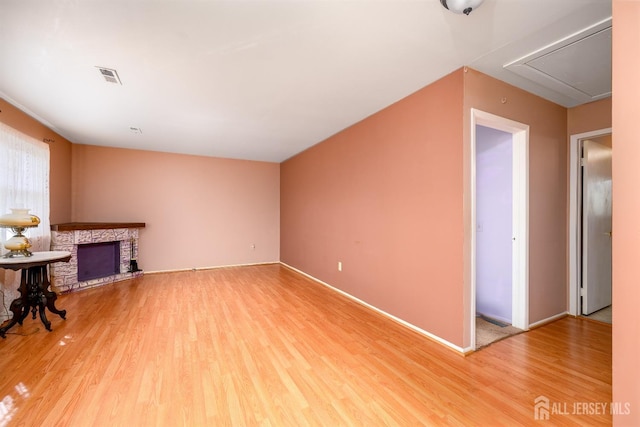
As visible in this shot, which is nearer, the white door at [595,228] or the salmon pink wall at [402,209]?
the salmon pink wall at [402,209]

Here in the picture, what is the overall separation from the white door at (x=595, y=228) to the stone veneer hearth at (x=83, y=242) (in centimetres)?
693

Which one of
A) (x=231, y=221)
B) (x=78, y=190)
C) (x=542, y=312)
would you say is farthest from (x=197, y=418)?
(x=78, y=190)

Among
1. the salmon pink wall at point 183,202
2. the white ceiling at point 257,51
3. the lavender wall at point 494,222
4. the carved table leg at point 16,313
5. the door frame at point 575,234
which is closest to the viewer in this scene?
the white ceiling at point 257,51

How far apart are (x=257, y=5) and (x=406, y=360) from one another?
2807mm

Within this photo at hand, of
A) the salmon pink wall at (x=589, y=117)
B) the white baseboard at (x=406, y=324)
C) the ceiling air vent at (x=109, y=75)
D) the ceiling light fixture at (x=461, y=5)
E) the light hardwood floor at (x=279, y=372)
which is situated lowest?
the light hardwood floor at (x=279, y=372)

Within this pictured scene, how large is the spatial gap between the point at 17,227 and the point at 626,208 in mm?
4880

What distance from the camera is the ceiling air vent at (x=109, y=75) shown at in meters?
2.27

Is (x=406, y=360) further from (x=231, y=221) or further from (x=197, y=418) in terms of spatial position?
(x=231, y=221)

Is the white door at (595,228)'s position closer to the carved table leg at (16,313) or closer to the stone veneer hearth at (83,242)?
the carved table leg at (16,313)

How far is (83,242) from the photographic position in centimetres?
420

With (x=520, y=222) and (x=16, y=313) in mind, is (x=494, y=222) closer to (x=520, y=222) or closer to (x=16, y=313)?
(x=520, y=222)

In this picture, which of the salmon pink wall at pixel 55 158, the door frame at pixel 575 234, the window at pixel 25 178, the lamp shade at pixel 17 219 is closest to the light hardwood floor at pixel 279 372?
the door frame at pixel 575 234

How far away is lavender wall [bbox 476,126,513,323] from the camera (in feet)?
9.37

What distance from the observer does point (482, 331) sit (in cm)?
265
